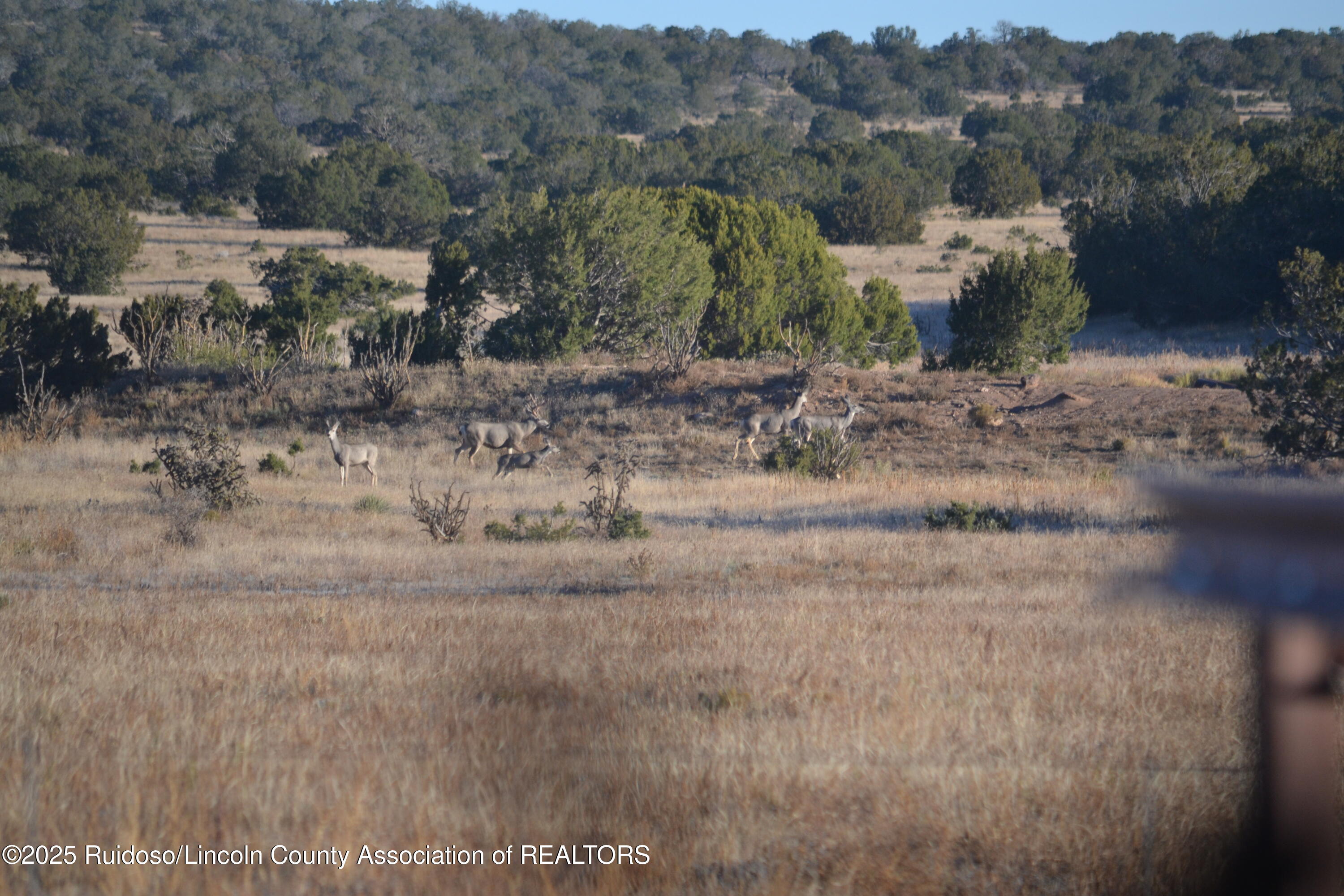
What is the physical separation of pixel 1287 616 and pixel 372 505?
51.7ft

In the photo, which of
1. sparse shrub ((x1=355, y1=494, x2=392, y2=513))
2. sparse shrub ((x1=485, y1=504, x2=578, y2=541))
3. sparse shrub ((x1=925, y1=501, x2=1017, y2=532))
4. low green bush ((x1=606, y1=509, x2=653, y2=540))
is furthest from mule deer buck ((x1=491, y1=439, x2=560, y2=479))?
sparse shrub ((x1=925, y1=501, x2=1017, y2=532))

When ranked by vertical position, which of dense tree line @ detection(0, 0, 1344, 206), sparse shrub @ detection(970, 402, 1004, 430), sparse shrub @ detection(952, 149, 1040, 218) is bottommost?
sparse shrub @ detection(970, 402, 1004, 430)

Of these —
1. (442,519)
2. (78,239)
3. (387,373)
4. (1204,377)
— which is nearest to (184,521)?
(442,519)

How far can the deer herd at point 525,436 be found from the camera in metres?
20.0

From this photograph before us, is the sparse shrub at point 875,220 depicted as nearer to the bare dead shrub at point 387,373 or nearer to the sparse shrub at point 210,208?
the bare dead shrub at point 387,373

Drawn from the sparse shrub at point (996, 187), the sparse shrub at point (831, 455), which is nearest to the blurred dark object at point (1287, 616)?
the sparse shrub at point (831, 455)

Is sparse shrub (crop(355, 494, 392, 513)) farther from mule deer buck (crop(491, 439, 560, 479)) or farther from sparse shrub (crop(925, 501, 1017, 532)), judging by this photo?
sparse shrub (crop(925, 501, 1017, 532))

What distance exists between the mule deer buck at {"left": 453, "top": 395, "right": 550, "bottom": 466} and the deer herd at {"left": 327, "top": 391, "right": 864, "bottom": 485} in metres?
0.01

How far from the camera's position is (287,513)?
1547cm

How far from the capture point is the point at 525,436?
75.2ft

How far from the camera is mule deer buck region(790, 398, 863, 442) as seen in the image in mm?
21188

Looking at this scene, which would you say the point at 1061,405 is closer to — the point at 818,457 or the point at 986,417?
the point at 986,417

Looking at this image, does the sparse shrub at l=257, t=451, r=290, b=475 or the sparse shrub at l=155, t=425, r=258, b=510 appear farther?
the sparse shrub at l=257, t=451, r=290, b=475

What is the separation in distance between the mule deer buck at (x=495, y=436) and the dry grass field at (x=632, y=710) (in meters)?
8.48
